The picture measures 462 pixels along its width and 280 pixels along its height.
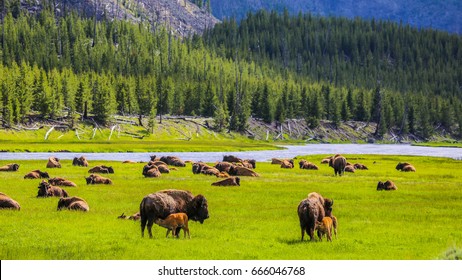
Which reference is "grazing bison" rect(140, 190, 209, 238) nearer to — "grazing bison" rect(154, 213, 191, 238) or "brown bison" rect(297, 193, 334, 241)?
"grazing bison" rect(154, 213, 191, 238)

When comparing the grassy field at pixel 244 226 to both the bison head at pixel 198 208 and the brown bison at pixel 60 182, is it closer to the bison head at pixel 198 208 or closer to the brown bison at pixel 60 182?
the bison head at pixel 198 208

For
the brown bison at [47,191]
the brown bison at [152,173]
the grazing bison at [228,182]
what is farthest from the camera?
the brown bison at [152,173]

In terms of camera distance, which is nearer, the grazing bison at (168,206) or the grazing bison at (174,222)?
the grazing bison at (168,206)

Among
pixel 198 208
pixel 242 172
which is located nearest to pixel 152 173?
pixel 242 172

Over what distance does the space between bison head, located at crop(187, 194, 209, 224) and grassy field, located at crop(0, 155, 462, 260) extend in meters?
0.73

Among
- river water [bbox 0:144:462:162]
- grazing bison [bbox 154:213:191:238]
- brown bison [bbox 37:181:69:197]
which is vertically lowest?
river water [bbox 0:144:462:162]

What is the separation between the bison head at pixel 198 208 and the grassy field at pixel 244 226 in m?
0.73

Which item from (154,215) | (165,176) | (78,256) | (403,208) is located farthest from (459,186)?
(78,256)

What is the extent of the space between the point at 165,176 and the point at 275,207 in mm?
23156

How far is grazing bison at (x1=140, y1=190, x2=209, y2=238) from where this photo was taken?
23812 mm

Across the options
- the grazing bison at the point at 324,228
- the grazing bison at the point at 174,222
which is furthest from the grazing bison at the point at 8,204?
the grazing bison at the point at 324,228

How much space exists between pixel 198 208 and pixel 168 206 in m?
1.65

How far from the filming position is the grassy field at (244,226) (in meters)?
20.7

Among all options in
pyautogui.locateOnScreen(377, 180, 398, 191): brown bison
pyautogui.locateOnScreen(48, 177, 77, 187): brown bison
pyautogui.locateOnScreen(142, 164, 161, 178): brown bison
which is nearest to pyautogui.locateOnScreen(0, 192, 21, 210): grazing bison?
pyautogui.locateOnScreen(48, 177, 77, 187): brown bison
